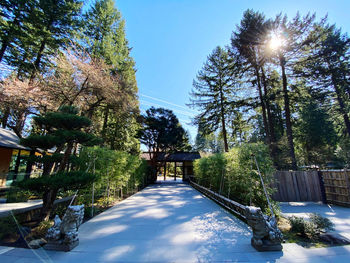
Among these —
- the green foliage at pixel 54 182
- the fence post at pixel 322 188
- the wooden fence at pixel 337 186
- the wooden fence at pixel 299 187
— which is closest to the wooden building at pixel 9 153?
the green foliage at pixel 54 182

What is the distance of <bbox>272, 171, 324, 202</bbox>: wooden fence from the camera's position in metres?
6.20

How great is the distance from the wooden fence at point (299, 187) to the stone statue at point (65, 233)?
290 inches

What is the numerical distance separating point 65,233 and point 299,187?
27.9ft

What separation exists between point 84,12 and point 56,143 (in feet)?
35.2

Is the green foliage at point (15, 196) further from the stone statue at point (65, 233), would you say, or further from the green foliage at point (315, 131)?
the green foliage at point (315, 131)

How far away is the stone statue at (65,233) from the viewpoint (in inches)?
90.4

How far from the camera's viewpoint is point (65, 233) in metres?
2.34

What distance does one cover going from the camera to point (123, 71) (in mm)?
10328

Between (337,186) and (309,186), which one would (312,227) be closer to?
(337,186)

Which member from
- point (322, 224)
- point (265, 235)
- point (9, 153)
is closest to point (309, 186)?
point (322, 224)

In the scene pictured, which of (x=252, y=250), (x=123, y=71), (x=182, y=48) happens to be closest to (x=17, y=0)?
(x=123, y=71)

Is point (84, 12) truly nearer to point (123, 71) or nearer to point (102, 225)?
point (123, 71)

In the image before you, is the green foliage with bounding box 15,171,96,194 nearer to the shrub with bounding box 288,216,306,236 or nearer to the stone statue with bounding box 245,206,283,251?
the stone statue with bounding box 245,206,283,251

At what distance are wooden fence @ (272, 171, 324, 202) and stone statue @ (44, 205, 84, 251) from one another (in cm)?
737
